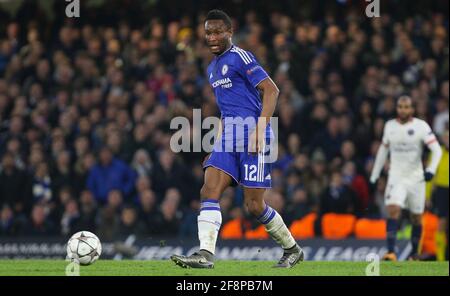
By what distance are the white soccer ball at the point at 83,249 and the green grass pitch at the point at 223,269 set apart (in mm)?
96

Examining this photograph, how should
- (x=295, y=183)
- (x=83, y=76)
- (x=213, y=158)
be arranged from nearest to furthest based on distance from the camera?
1. (x=213, y=158)
2. (x=295, y=183)
3. (x=83, y=76)

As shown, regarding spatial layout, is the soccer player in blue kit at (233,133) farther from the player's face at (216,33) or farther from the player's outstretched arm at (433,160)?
the player's outstretched arm at (433,160)

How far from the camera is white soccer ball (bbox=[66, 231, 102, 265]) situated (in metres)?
10.3

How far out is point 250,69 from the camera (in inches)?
378

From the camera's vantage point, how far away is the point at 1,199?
17.9m

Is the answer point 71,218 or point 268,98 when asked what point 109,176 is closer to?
point 71,218

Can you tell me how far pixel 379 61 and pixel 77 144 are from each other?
5115 millimetres

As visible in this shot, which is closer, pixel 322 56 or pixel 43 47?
pixel 322 56

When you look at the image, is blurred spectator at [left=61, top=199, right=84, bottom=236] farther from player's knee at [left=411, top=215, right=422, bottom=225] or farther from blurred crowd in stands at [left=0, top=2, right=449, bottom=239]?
player's knee at [left=411, top=215, right=422, bottom=225]

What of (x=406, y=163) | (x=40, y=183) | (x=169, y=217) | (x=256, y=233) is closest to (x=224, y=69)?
(x=406, y=163)

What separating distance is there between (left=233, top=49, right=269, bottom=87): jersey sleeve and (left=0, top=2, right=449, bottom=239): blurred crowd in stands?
655 centimetres

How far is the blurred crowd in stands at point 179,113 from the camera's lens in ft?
54.0
